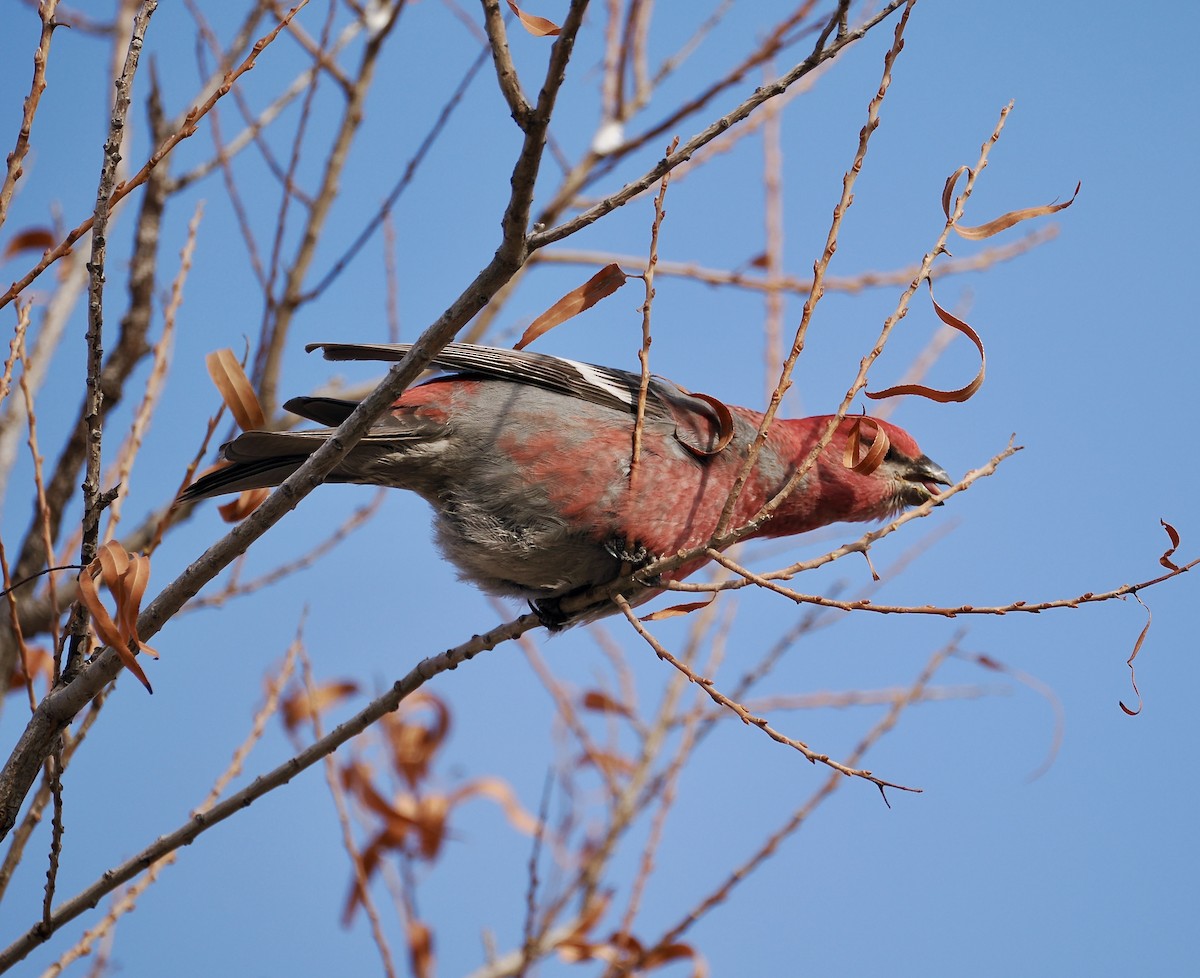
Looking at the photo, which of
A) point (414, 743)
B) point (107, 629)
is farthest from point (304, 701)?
point (107, 629)

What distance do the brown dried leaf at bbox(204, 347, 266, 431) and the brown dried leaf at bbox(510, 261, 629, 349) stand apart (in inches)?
27.9

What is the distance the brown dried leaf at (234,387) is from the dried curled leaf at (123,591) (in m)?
0.66

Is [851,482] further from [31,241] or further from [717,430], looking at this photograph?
[31,241]

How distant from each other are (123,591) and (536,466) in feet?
3.82

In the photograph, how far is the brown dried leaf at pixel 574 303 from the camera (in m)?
2.18

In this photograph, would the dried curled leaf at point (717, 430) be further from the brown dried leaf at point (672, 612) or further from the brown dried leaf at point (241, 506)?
the brown dried leaf at point (241, 506)

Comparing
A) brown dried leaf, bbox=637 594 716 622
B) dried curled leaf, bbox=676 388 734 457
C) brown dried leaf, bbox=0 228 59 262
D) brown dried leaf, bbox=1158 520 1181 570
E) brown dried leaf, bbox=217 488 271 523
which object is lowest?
brown dried leaf, bbox=1158 520 1181 570

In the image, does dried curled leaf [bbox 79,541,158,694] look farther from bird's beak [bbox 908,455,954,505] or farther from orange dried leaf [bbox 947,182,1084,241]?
bird's beak [bbox 908,455,954,505]

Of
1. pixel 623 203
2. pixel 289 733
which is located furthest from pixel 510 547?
pixel 289 733

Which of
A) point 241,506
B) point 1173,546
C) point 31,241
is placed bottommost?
point 1173,546

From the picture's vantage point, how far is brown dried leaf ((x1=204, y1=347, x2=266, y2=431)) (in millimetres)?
2496

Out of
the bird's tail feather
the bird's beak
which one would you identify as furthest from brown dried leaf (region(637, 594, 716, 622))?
the bird's beak

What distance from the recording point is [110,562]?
1.89 meters

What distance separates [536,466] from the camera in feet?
9.27
